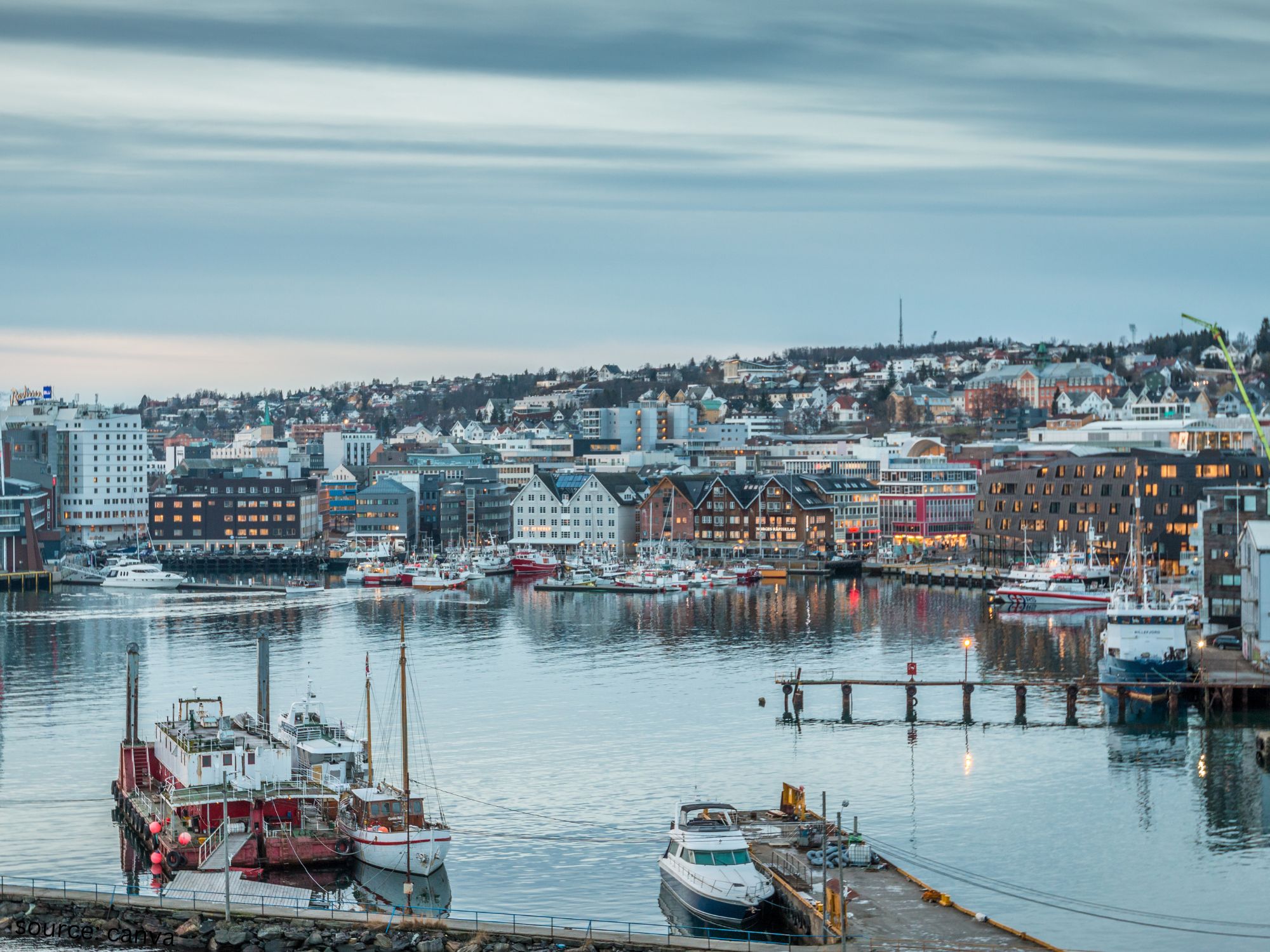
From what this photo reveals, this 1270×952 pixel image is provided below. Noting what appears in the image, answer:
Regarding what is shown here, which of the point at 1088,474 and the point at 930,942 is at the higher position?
the point at 1088,474

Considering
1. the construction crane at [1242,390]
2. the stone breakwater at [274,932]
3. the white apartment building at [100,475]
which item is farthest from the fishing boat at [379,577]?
the stone breakwater at [274,932]

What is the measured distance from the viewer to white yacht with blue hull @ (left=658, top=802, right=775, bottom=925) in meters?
21.9

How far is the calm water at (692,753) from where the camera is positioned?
79.5 feet

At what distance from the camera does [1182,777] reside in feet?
101

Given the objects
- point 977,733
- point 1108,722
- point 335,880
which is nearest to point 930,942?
point 335,880

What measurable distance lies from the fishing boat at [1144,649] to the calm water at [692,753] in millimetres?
1024

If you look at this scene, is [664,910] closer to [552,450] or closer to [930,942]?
[930,942]

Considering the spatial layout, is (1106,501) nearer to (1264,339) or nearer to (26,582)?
(26,582)

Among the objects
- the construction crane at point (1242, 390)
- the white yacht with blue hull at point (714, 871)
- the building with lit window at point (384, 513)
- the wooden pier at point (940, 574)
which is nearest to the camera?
the white yacht with blue hull at point (714, 871)

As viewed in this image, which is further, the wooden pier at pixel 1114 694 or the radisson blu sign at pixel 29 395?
the radisson blu sign at pixel 29 395

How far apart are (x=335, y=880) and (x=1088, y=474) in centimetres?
5447

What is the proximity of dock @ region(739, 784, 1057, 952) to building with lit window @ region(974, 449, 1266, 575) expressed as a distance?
47.4 meters

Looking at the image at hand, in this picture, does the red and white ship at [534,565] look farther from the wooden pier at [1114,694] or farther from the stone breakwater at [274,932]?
the stone breakwater at [274,932]

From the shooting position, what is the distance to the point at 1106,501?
72938 millimetres
